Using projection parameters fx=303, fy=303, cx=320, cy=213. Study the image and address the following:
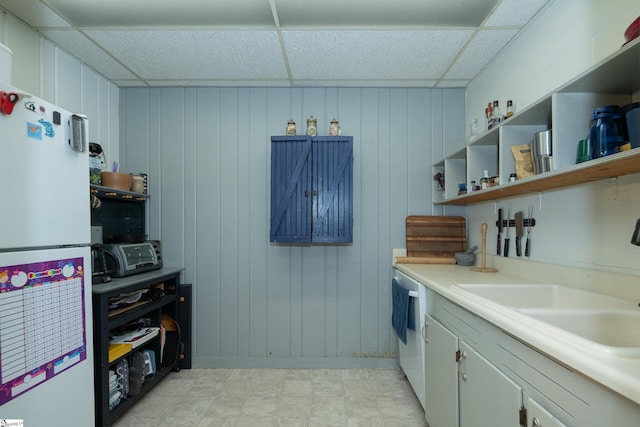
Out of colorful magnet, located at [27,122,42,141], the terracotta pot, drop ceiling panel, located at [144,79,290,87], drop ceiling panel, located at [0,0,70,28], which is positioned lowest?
the terracotta pot

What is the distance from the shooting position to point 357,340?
8.62 feet

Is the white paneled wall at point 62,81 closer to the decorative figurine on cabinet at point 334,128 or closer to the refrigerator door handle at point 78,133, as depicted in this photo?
the refrigerator door handle at point 78,133

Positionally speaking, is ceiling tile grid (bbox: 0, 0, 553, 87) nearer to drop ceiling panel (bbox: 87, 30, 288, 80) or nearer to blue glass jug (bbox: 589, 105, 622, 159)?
drop ceiling panel (bbox: 87, 30, 288, 80)

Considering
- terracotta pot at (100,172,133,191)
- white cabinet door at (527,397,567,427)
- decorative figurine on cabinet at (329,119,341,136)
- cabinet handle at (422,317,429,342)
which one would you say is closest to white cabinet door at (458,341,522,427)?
white cabinet door at (527,397,567,427)

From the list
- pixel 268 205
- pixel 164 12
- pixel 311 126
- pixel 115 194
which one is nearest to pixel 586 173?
pixel 311 126

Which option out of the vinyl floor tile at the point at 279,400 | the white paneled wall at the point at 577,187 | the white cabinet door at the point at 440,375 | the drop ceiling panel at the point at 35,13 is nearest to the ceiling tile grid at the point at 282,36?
the drop ceiling panel at the point at 35,13

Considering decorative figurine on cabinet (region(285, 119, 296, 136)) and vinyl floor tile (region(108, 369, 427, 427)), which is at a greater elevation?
decorative figurine on cabinet (region(285, 119, 296, 136))

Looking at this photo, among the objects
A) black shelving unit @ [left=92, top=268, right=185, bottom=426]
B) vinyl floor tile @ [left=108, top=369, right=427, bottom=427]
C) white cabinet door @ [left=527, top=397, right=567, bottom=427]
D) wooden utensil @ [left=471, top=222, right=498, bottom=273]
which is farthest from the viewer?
wooden utensil @ [left=471, top=222, right=498, bottom=273]

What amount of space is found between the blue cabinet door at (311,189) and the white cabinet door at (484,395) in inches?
50.4

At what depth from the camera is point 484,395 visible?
117 cm

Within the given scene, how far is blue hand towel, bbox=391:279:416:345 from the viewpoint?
2004mm

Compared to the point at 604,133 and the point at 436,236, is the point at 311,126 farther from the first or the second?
the point at 604,133

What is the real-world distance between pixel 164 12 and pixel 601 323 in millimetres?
2627

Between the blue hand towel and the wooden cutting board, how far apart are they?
46 centimetres
